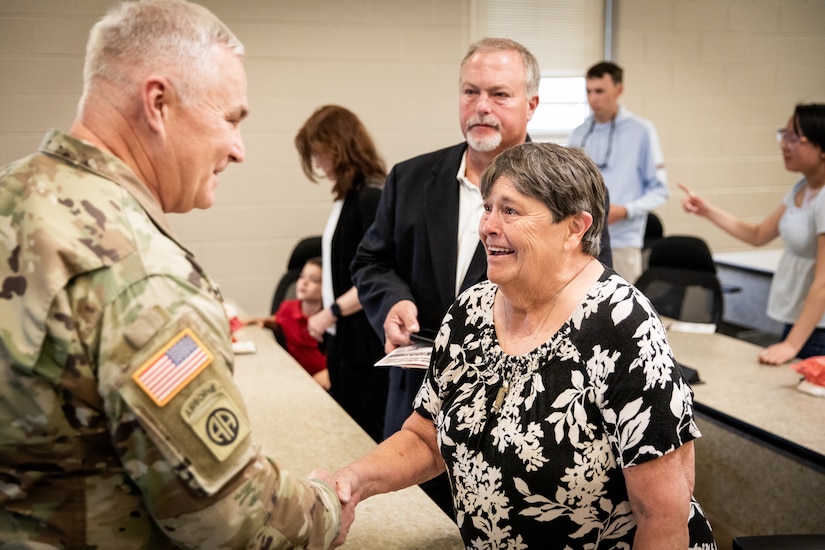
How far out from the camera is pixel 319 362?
148 inches

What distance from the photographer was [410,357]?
188 cm

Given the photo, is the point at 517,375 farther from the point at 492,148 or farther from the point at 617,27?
the point at 617,27

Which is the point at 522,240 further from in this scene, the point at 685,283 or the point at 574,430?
the point at 685,283

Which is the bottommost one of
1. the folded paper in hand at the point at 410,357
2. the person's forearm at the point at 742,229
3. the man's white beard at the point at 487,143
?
the person's forearm at the point at 742,229

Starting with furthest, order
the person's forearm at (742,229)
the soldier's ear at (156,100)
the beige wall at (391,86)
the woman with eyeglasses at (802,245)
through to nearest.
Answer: the beige wall at (391,86) < the person's forearm at (742,229) < the woman with eyeglasses at (802,245) < the soldier's ear at (156,100)

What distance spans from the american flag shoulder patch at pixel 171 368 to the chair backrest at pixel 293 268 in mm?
3154

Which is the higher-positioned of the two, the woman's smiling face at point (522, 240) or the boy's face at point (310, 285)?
the woman's smiling face at point (522, 240)

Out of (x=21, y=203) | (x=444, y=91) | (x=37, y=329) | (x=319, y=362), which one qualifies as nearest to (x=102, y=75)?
(x=21, y=203)

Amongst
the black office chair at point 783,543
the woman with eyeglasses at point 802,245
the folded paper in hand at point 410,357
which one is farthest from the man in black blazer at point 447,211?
the woman with eyeglasses at point 802,245

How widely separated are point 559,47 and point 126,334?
5317 millimetres

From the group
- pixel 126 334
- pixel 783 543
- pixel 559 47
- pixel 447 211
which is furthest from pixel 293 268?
pixel 126 334

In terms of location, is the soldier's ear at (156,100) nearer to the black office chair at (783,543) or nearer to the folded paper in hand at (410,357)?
the folded paper in hand at (410,357)

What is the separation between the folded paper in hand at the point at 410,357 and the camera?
182 centimetres

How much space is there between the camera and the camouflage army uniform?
2.87 ft
